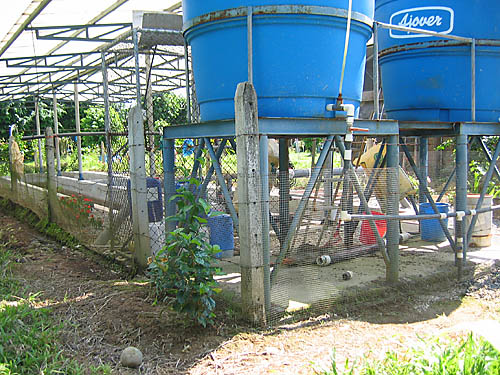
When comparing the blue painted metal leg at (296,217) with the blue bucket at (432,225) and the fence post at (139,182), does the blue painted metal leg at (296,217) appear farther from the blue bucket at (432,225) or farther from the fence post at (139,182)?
the blue bucket at (432,225)

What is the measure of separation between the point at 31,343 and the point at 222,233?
124 inches

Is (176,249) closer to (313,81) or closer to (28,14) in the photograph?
(313,81)

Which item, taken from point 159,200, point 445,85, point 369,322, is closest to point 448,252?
point 445,85

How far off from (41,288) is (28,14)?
4.91 meters

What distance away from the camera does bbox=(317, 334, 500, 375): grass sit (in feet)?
8.65

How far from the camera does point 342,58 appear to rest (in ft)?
14.8

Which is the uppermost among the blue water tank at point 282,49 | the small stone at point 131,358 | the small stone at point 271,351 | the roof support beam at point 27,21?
the roof support beam at point 27,21

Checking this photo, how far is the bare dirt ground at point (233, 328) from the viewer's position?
3484 mm

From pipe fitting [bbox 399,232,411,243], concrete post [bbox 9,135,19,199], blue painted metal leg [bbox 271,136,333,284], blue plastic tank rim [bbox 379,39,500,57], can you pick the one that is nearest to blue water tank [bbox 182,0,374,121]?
blue painted metal leg [bbox 271,136,333,284]

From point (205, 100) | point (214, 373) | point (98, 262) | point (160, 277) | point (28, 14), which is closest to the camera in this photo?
point (214, 373)

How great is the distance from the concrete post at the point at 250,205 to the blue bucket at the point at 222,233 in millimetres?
2241

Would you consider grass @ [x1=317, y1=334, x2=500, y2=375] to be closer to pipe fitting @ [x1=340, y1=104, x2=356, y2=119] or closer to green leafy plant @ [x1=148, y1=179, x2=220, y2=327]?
green leafy plant @ [x1=148, y1=179, x2=220, y2=327]

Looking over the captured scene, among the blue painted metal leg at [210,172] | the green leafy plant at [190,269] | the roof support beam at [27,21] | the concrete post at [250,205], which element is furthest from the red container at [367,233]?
the roof support beam at [27,21]

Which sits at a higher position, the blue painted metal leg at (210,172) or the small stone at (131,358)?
the blue painted metal leg at (210,172)
